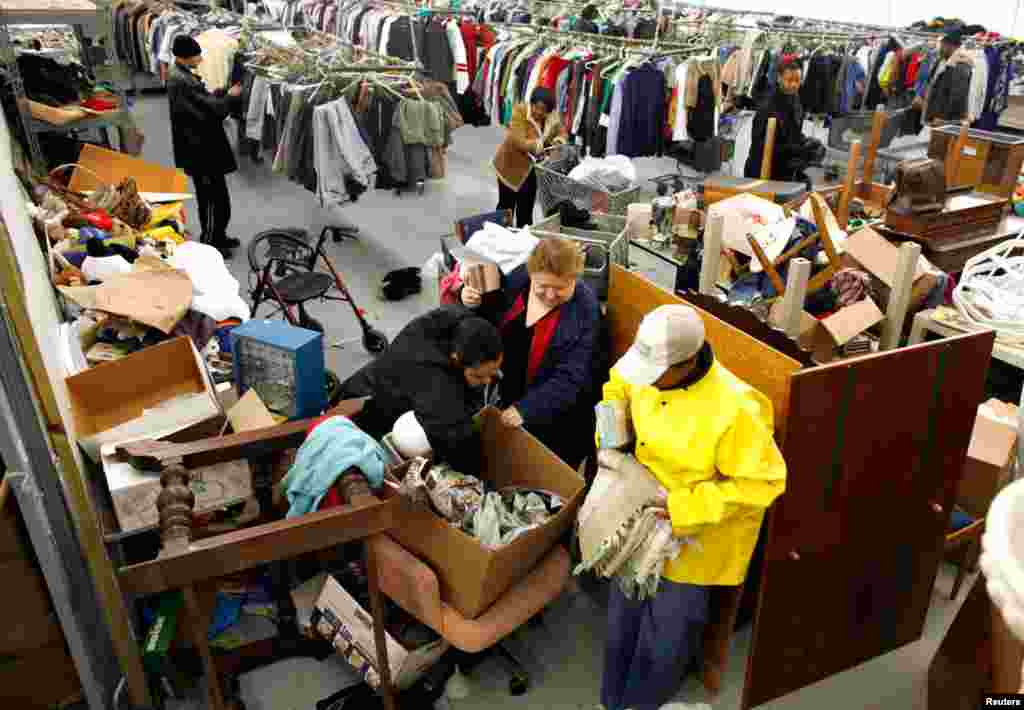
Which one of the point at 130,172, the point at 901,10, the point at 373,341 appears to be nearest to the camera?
the point at 373,341

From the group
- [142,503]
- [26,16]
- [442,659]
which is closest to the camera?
[142,503]

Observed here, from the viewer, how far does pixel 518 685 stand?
271cm

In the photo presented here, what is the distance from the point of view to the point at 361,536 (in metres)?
1.99

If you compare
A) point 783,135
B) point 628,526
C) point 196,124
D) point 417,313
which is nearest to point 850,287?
point 628,526

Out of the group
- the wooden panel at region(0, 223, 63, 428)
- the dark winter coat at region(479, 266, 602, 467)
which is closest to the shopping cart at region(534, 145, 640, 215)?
the dark winter coat at region(479, 266, 602, 467)

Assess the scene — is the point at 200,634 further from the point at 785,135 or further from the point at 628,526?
the point at 785,135

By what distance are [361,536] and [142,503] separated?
0.84m

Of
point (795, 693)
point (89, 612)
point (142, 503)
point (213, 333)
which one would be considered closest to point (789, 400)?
point (795, 693)

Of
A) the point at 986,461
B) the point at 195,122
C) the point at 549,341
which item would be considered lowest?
the point at 986,461

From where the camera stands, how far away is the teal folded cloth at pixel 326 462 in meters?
2.10

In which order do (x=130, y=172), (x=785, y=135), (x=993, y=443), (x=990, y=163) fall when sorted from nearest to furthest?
(x=993, y=443) < (x=990, y=163) < (x=130, y=172) < (x=785, y=135)

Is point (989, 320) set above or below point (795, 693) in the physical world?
above

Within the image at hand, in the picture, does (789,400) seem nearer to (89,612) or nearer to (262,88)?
(89,612)

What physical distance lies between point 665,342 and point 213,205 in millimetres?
5165
